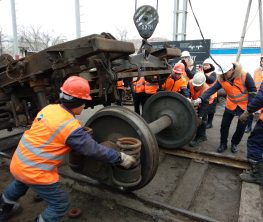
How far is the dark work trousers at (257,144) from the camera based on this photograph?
376cm

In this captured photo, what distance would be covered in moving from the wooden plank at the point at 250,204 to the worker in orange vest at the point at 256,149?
152 mm

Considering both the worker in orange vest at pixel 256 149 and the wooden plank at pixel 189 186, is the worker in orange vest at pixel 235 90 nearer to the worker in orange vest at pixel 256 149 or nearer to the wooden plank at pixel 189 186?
the worker in orange vest at pixel 256 149

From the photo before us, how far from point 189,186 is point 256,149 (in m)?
1.13

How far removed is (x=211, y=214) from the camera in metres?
3.00

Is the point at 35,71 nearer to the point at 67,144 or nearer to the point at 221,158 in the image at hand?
the point at 67,144

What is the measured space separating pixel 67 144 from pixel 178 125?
8.30 ft

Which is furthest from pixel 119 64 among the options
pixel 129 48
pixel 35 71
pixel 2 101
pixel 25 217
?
→ pixel 25 217

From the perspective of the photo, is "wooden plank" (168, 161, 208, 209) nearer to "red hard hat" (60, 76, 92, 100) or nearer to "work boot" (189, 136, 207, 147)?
"work boot" (189, 136, 207, 147)

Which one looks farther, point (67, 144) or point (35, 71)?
point (35, 71)

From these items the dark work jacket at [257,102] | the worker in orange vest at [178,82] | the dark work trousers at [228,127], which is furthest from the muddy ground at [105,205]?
the worker in orange vest at [178,82]

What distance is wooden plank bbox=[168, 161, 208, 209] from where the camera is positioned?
3.19m

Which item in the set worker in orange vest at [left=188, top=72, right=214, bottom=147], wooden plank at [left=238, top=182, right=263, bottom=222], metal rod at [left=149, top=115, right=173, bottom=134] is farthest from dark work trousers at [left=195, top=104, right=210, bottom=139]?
wooden plank at [left=238, top=182, right=263, bottom=222]

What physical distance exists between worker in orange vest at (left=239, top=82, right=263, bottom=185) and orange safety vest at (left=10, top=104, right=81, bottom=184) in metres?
2.53

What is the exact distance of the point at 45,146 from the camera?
7.26ft
